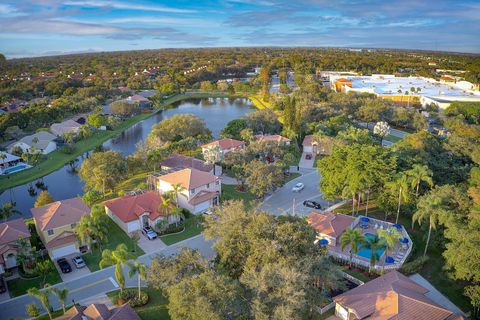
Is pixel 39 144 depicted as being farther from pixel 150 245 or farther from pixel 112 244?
pixel 150 245

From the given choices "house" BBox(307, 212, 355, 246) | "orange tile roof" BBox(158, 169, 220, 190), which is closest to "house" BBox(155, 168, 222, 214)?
"orange tile roof" BBox(158, 169, 220, 190)

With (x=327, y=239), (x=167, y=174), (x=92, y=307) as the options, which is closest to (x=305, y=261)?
(x=327, y=239)

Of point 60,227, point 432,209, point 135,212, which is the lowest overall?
point 135,212

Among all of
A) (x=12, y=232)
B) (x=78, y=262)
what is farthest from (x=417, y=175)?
(x=12, y=232)

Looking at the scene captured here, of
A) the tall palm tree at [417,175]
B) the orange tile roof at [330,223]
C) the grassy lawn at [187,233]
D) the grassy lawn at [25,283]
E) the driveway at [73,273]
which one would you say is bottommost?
the grassy lawn at [25,283]

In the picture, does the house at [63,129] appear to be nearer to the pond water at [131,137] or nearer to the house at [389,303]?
the pond water at [131,137]

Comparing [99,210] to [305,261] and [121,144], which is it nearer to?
[305,261]

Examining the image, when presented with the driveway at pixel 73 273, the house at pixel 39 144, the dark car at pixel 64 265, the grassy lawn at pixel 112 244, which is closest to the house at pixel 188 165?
the grassy lawn at pixel 112 244
